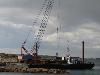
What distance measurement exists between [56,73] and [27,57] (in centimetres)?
Answer: 5122

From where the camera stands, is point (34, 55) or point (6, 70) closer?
point (6, 70)

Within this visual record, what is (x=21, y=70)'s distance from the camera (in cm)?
13188

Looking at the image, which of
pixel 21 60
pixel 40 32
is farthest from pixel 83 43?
pixel 21 60

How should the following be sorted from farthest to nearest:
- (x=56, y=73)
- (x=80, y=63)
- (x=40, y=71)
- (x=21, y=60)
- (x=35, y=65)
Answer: (x=21, y=60) < (x=80, y=63) < (x=35, y=65) < (x=40, y=71) < (x=56, y=73)

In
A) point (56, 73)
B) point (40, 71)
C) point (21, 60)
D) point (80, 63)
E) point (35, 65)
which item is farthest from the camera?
point (21, 60)

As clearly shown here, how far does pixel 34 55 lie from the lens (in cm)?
16562

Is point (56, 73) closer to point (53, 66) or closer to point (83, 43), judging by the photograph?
point (53, 66)

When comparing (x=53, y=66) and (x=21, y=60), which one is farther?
(x=21, y=60)

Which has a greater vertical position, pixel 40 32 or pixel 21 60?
pixel 40 32

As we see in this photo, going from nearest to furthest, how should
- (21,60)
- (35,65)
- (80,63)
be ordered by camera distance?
(35,65)
(80,63)
(21,60)

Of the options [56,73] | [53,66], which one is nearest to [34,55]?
[53,66]

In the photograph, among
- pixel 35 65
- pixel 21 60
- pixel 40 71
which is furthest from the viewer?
pixel 21 60

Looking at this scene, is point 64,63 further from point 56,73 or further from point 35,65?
point 56,73

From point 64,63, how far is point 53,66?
983 centimetres
